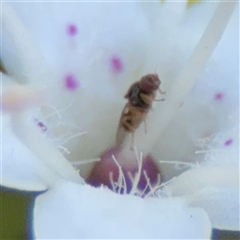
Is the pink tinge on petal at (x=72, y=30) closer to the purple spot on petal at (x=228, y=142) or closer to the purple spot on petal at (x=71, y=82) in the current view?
the purple spot on petal at (x=71, y=82)

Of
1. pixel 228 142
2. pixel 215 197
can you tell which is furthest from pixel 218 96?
pixel 215 197

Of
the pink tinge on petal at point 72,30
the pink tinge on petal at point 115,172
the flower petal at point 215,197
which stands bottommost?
the pink tinge on petal at point 115,172

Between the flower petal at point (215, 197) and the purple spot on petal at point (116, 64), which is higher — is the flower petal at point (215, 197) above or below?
below

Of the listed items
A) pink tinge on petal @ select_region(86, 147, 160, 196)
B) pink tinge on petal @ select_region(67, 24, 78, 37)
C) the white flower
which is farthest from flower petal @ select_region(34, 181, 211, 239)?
pink tinge on petal @ select_region(67, 24, 78, 37)

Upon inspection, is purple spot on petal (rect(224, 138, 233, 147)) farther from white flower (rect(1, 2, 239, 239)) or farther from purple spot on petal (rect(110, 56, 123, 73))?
purple spot on petal (rect(110, 56, 123, 73))

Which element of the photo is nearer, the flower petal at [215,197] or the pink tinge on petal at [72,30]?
the flower petal at [215,197]

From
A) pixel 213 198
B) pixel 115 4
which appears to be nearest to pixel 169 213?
pixel 213 198

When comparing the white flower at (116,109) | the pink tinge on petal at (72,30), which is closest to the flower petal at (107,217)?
the white flower at (116,109)

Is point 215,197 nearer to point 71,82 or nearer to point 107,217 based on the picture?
point 107,217
